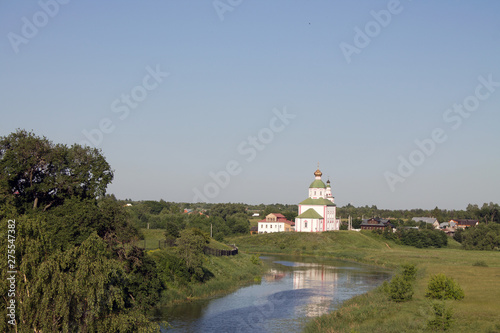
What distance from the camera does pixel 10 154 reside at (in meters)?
33.8

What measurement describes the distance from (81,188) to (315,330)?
20.8m

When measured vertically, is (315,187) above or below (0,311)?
above

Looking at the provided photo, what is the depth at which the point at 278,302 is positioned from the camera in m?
39.7

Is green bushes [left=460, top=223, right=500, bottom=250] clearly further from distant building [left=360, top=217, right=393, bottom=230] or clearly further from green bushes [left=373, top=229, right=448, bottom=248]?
distant building [left=360, top=217, right=393, bottom=230]

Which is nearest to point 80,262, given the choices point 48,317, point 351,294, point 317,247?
point 48,317

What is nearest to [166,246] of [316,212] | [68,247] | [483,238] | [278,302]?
[278,302]

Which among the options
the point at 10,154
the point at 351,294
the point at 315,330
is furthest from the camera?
the point at 351,294

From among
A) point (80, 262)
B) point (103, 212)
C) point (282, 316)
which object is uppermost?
point (103, 212)

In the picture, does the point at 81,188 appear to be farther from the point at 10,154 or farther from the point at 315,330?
the point at 315,330

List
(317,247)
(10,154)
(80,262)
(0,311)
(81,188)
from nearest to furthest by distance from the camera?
(0,311), (80,262), (10,154), (81,188), (317,247)

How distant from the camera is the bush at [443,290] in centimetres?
3488

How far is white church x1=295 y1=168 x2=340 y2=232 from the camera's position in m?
105

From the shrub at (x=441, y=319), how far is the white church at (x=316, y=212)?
7813cm

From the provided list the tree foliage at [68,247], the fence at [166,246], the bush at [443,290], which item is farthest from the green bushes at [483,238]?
the tree foliage at [68,247]
